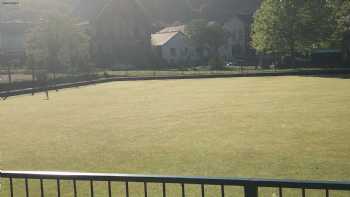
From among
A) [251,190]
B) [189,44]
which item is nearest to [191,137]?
[251,190]

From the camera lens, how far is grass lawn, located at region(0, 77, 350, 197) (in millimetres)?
10328

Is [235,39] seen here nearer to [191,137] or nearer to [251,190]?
[191,137]

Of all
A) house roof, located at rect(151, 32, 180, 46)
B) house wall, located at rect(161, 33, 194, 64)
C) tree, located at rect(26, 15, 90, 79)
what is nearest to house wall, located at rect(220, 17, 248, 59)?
house wall, located at rect(161, 33, 194, 64)

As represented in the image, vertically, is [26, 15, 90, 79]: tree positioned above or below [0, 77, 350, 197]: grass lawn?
above

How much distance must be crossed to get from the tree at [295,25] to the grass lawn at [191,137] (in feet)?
80.9

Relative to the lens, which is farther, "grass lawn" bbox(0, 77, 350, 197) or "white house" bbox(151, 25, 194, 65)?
"white house" bbox(151, 25, 194, 65)

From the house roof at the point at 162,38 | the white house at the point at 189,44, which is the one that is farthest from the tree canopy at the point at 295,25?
the house roof at the point at 162,38

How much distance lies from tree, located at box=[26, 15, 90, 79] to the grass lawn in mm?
26121

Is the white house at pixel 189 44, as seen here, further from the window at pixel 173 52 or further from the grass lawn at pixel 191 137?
the grass lawn at pixel 191 137

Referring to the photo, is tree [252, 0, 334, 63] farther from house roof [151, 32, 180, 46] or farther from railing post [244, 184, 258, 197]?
railing post [244, 184, 258, 197]

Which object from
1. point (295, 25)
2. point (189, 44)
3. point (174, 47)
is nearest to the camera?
point (295, 25)

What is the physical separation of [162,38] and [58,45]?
2686 cm

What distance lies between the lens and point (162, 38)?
74250 millimetres

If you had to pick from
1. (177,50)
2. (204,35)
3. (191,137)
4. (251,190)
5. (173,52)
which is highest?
(204,35)
